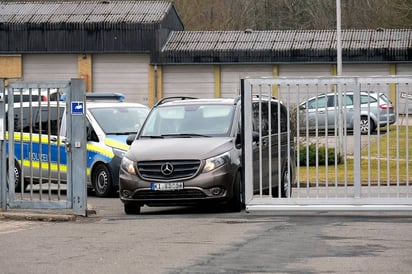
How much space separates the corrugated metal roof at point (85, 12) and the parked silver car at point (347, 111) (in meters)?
36.5

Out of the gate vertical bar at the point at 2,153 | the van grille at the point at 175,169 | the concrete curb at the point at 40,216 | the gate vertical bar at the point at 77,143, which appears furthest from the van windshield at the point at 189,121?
the gate vertical bar at the point at 2,153

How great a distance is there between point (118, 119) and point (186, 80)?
31.1 meters

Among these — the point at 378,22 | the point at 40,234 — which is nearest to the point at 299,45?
the point at 378,22

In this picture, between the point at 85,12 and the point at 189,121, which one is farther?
the point at 85,12

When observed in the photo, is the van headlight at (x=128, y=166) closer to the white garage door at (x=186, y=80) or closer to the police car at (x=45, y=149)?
the police car at (x=45, y=149)

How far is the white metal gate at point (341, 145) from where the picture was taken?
1486cm

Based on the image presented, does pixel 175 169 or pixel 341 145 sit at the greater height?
pixel 341 145

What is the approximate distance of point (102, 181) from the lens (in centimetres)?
2009

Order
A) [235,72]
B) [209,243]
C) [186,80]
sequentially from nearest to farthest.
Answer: [209,243]
[235,72]
[186,80]

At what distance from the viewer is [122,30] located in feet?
168

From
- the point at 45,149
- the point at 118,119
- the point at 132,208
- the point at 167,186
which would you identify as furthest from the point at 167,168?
the point at 118,119

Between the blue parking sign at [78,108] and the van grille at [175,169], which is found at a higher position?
the blue parking sign at [78,108]

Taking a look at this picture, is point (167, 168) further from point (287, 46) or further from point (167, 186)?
point (287, 46)

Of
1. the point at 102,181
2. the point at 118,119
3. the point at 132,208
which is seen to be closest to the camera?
the point at 132,208
